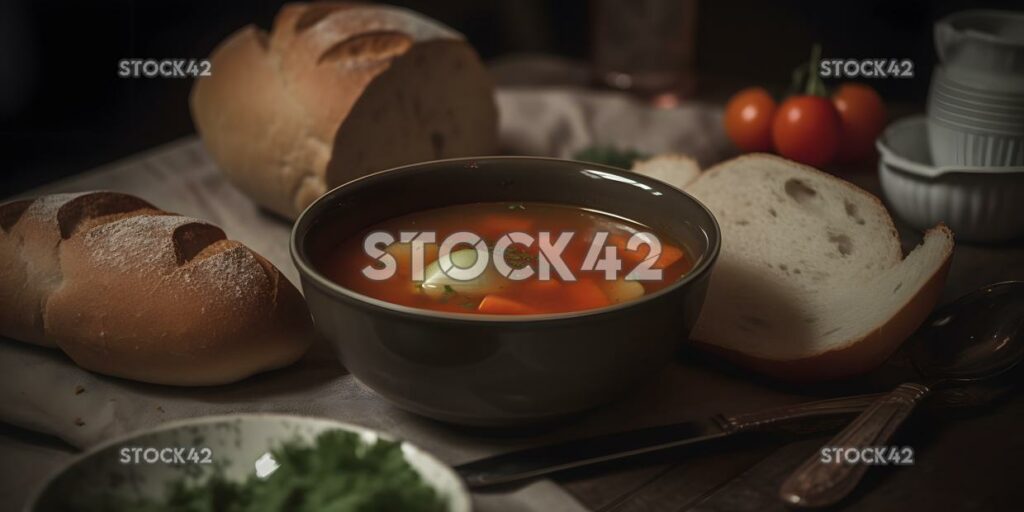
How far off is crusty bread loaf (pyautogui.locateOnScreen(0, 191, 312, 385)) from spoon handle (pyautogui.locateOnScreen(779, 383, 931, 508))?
1.06 meters

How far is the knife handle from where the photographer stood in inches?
72.7

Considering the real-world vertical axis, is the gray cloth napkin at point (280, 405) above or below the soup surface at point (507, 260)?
below

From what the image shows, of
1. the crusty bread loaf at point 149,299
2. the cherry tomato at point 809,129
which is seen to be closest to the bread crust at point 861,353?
the crusty bread loaf at point 149,299

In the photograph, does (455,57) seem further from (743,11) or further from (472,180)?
(743,11)

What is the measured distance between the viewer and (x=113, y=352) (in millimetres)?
2049

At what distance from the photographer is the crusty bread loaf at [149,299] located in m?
2.02

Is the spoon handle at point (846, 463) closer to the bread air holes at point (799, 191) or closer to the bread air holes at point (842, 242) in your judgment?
the bread air holes at point (842, 242)

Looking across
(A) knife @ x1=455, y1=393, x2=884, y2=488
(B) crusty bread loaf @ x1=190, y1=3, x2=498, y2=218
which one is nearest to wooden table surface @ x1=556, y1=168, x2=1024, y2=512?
(A) knife @ x1=455, y1=393, x2=884, y2=488

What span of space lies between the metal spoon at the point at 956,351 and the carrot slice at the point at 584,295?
479 millimetres

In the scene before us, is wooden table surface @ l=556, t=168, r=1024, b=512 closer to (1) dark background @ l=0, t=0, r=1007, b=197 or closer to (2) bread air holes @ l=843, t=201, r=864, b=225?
(2) bread air holes @ l=843, t=201, r=864, b=225

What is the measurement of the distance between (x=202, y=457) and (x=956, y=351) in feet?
5.08

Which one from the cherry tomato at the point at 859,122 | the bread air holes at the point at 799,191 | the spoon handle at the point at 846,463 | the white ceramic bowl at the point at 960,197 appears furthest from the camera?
the cherry tomato at the point at 859,122

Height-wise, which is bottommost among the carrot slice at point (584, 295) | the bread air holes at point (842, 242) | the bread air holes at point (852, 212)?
the bread air holes at point (842, 242)

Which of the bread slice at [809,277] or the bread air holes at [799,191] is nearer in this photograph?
the bread slice at [809,277]
